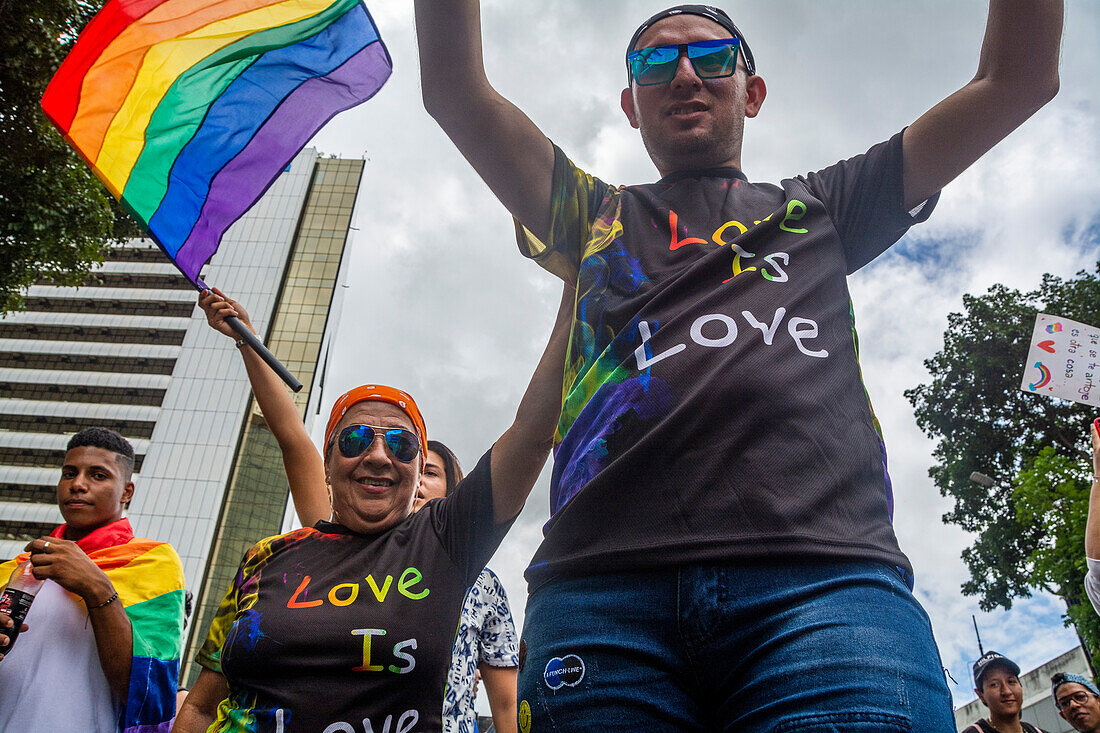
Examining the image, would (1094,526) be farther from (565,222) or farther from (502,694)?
(565,222)

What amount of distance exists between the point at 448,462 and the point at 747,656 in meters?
2.99

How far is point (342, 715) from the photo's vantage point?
6.21ft

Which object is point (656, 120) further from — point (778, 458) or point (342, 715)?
point (342, 715)

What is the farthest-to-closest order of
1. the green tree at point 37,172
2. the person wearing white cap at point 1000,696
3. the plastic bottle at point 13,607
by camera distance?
A: the green tree at point 37,172 < the person wearing white cap at point 1000,696 < the plastic bottle at point 13,607

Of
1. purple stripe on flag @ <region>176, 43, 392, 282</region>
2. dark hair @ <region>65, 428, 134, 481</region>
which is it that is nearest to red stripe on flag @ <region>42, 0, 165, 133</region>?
purple stripe on flag @ <region>176, 43, 392, 282</region>

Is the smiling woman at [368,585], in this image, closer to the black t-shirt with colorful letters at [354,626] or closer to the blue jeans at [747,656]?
the black t-shirt with colorful letters at [354,626]

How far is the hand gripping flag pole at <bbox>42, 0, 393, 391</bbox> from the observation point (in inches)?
123

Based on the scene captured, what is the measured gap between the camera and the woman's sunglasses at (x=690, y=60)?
160cm

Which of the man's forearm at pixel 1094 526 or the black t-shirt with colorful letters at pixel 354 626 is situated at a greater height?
the man's forearm at pixel 1094 526

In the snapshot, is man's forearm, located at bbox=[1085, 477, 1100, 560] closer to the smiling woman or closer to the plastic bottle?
the smiling woman

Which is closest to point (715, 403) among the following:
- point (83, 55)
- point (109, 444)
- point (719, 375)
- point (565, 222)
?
point (719, 375)

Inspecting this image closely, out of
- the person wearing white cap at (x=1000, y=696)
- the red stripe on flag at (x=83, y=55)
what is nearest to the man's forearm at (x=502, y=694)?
the red stripe on flag at (x=83, y=55)

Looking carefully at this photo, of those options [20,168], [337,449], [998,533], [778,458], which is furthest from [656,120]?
[998,533]

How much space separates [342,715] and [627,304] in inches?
50.0
